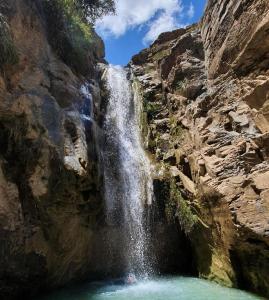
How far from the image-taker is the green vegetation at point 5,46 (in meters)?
9.35

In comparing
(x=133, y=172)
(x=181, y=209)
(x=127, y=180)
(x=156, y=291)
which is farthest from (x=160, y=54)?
(x=156, y=291)

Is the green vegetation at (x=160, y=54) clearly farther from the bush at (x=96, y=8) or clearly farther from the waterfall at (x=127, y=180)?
the waterfall at (x=127, y=180)

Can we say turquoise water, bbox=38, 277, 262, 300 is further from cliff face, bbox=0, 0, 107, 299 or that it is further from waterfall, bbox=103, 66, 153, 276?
waterfall, bbox=103, 66, 153, 276


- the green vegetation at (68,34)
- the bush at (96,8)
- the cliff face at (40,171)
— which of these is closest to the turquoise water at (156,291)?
the cliff face at (40,171)

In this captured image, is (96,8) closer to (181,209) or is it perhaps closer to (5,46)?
(5,46)

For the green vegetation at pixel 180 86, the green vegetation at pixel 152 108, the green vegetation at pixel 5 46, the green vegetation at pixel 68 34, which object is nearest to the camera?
the green vegetation at pixel 5 46

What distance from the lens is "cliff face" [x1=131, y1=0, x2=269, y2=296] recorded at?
8789 millimetres

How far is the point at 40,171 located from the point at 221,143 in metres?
5.53

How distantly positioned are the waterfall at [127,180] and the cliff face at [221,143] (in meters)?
0.64

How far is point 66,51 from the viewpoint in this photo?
44.0 feet

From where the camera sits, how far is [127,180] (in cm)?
1289

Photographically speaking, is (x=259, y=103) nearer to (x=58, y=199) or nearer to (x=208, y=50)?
(x=208, y=50)

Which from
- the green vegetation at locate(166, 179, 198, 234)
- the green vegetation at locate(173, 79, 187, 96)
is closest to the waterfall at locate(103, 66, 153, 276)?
the green vegetation at locate(166, 179, 198, 234)

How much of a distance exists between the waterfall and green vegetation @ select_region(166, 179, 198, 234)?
814mm
